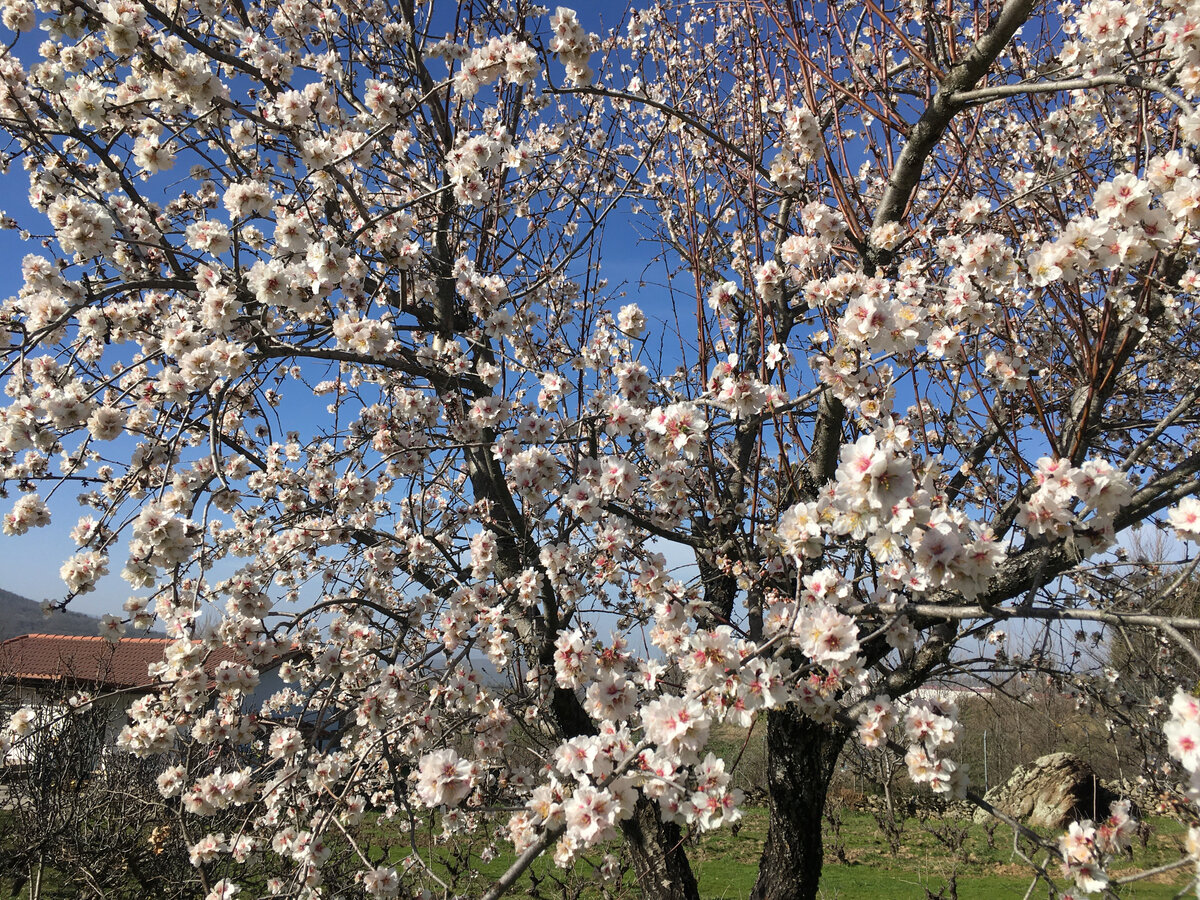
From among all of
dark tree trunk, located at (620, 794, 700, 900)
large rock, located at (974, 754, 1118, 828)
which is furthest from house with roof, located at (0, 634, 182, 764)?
large rock, located at (974, 754, 1118, 828)

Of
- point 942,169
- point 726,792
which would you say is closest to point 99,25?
point 726,792

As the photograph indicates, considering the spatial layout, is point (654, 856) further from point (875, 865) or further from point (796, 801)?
point (875, 865)

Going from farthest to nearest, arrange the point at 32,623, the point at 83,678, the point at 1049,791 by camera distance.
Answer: the point at 32,623 → the point at 1049,791 → the point at 83,678

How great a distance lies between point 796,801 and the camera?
353 cm

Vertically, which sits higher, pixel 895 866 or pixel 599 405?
pixel 599 405

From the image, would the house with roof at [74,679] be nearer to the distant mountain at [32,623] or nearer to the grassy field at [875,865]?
the distant mountain at [32,623]

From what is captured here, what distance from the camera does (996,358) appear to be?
262cm

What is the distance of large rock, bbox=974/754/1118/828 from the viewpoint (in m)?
11.1

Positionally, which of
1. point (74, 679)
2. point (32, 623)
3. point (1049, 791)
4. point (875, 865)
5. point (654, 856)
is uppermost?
point (32, 623)

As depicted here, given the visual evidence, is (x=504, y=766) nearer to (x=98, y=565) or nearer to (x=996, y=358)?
(x=98, y=565)

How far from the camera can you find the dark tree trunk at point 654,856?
139 inches

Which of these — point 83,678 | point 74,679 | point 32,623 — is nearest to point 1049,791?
point 74,679

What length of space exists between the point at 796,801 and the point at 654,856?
2.73 feet

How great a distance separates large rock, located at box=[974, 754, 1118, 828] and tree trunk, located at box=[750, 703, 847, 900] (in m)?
10.1
